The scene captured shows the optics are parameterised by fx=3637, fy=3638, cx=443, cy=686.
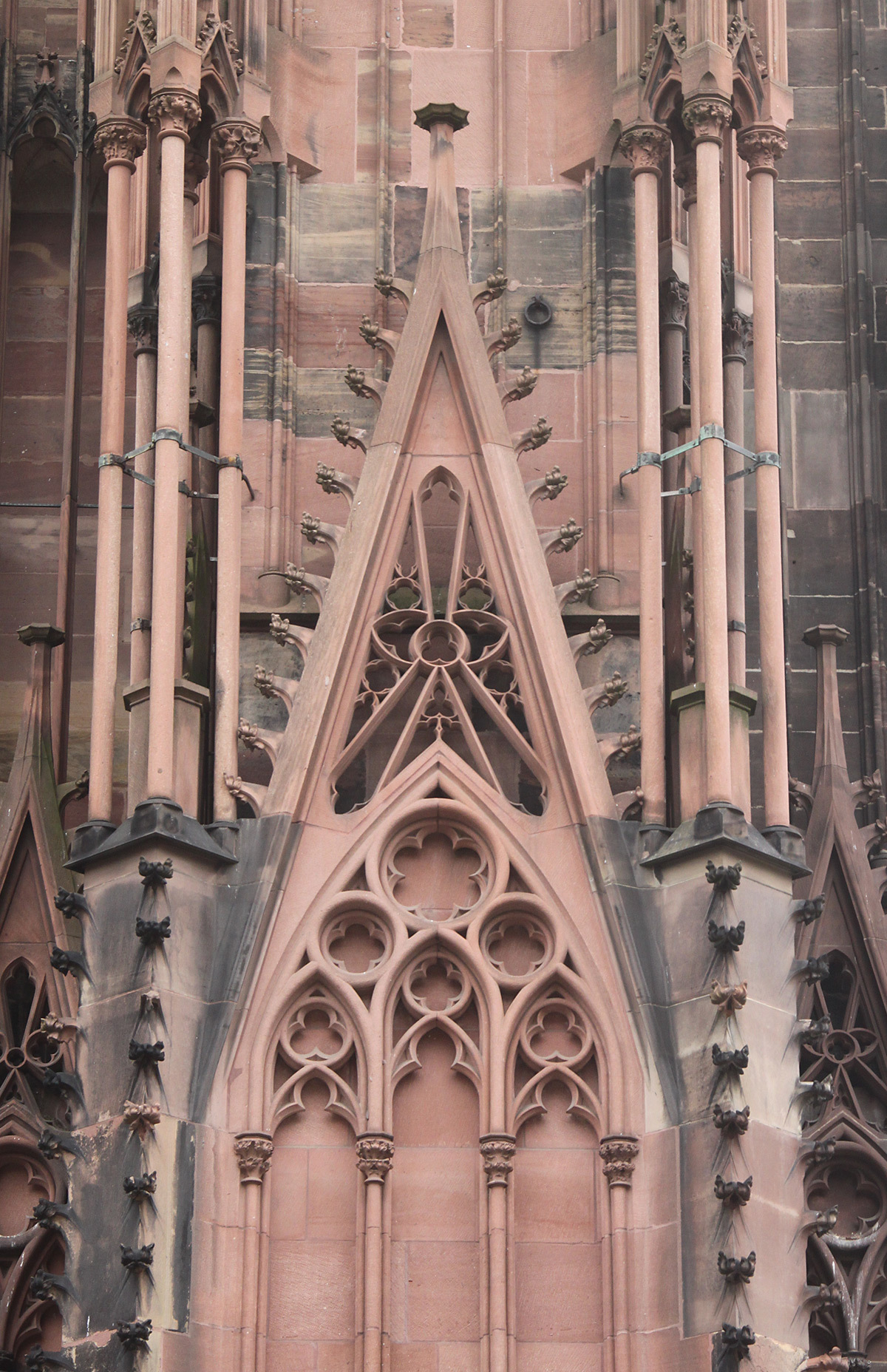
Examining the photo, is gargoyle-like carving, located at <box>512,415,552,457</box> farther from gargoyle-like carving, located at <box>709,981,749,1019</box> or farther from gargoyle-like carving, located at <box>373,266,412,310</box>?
gargoyle-like carving, located at <box>709,981,749,1019</box>

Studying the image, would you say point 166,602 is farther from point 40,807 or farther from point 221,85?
point 221,85

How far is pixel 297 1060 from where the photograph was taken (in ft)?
52.5

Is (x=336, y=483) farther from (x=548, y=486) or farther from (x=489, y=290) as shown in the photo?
(x=489, y=290)

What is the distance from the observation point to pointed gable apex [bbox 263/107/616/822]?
54.5 ft

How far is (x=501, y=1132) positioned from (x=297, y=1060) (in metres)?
0.95

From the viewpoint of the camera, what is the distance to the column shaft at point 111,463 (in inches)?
664

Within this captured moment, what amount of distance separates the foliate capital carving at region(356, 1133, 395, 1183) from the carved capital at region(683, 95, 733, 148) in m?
5.02

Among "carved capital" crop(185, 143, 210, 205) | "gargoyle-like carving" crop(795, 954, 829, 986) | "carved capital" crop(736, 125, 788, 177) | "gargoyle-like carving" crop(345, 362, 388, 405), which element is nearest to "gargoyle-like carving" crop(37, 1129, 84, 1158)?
"gargoyle-like carving" crop(795, 954, 829, 986)

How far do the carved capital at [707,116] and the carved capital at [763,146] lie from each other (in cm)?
41

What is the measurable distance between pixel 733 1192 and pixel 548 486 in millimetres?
3750

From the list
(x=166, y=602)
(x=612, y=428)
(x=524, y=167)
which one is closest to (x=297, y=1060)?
(x=166, y=602)

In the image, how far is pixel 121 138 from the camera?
1781 centimetres

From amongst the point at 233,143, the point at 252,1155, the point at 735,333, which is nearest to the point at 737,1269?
the point at 252,1155

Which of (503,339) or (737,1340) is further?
(503,339)
